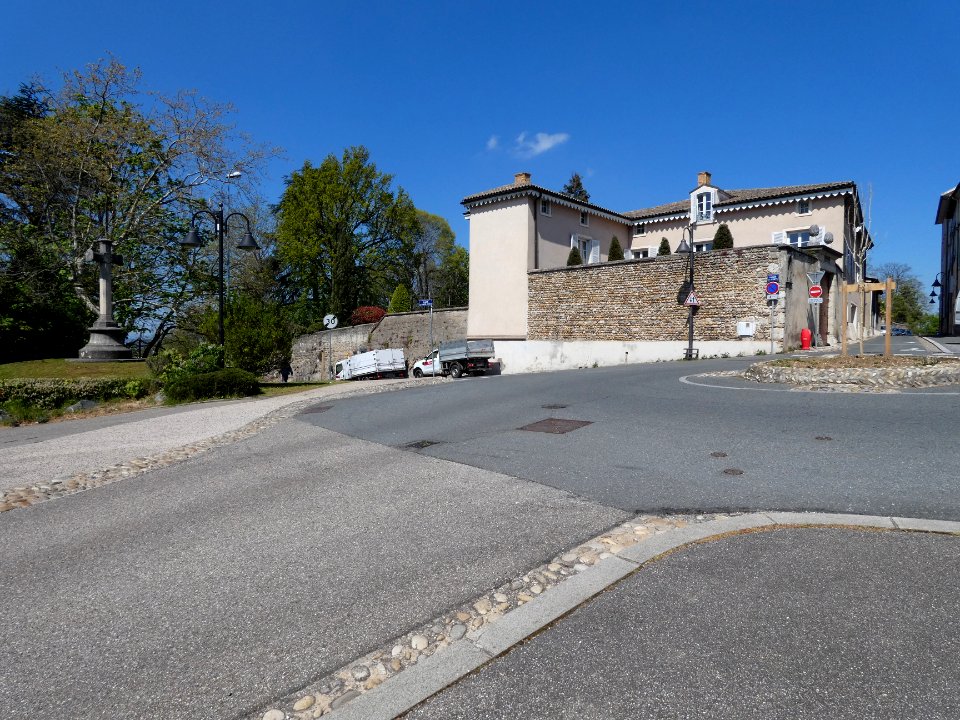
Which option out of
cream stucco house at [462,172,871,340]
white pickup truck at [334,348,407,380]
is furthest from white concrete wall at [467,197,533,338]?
white pickup truck at [334,348,407,380]

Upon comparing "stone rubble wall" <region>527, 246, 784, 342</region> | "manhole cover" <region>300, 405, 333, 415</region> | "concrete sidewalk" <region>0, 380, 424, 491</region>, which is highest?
"stone rubble wall" <region>527, 246, 784, 342</region>

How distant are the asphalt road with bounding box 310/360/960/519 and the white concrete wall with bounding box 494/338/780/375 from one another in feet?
43.9

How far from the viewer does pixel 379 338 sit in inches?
1556

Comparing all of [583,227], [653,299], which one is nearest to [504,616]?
[653,299]

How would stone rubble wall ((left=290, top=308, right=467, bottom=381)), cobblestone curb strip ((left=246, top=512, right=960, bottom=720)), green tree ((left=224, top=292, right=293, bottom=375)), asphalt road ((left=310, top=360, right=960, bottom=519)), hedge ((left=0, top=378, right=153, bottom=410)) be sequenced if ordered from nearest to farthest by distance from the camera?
cobblestone curb strip ((left=246, top=512, right=960, bottom=720)), asphalt road ((left=310, top=360, right=960, bottom=519)), hedge ((left=0, top=378, right=153, bottom=410)), green tree ((left=224, top=292, right=293, bottom=375)), stone rubble wall ((left=290, top=308, right=467, bottom=381))

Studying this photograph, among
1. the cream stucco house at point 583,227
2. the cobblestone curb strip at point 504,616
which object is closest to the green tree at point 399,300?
the cream stucco house at point 583,227

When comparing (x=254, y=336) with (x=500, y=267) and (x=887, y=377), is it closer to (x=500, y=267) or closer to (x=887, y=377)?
(x=500, y=267)

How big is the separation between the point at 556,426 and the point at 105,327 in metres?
19.1

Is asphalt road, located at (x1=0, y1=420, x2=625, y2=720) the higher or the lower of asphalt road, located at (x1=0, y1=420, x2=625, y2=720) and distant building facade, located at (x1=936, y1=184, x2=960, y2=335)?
the lower

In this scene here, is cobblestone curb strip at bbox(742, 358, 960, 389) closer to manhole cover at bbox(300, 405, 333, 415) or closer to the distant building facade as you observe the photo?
manhole cover at bbox(300, 405, 333, 415)

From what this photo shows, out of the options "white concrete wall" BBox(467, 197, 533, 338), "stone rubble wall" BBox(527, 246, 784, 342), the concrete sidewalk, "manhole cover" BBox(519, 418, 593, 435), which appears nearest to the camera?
the concrete sidewalk

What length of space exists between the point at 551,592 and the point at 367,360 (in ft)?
99.7

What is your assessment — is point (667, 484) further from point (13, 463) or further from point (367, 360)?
point (367, 360)

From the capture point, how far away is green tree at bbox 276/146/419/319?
43.8m
